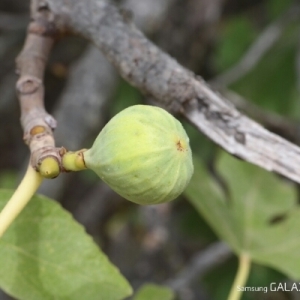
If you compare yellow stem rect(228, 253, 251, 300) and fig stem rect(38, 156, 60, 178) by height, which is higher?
fig stem rect(38, 156, 60, 178)

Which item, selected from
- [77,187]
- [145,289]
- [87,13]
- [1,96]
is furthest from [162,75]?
[77,187]

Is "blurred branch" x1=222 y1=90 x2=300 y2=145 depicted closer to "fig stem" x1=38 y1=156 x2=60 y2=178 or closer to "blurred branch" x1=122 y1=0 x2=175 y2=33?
"blurred branch" x1=122 y1=0 x2=175 y2=33

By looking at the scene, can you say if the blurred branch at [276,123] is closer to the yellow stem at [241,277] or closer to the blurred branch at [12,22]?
the yellow stem at [241,277]

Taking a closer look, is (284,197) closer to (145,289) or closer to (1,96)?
(145,289)

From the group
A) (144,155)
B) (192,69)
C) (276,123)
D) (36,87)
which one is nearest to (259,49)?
(192,69)

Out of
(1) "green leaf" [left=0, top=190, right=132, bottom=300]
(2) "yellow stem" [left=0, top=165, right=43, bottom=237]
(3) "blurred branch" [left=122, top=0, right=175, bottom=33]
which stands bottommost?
(1) "green leaf" [left=0, top=190, right=132, bottom=300]

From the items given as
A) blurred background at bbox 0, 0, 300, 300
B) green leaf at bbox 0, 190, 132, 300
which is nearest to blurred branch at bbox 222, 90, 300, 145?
blurred background at bbox 0, 0, 300, 300
